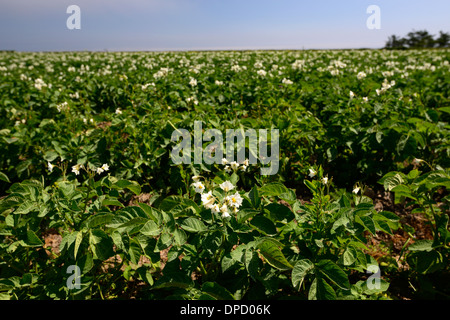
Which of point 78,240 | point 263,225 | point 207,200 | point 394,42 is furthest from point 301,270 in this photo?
point 394,42

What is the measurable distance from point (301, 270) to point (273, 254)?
0.17 meters

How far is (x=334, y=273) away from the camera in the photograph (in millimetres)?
1467

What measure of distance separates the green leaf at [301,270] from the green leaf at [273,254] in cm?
5

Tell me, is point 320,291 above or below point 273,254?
below

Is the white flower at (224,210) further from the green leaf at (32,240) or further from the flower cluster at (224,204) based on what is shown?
the green leaf at (32,240)

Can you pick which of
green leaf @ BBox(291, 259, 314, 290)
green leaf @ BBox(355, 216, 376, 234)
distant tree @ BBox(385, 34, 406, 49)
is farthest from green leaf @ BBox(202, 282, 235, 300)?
distant tree @ BBox(385, 34, 406, 49)

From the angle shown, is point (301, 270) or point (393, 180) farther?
point (393, 180)

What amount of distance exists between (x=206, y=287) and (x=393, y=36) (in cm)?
4752

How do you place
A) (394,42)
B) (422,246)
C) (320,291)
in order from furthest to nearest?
(394,42) → (422,246) → (320,291)

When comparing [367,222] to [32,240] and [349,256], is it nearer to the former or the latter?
[349,256]
